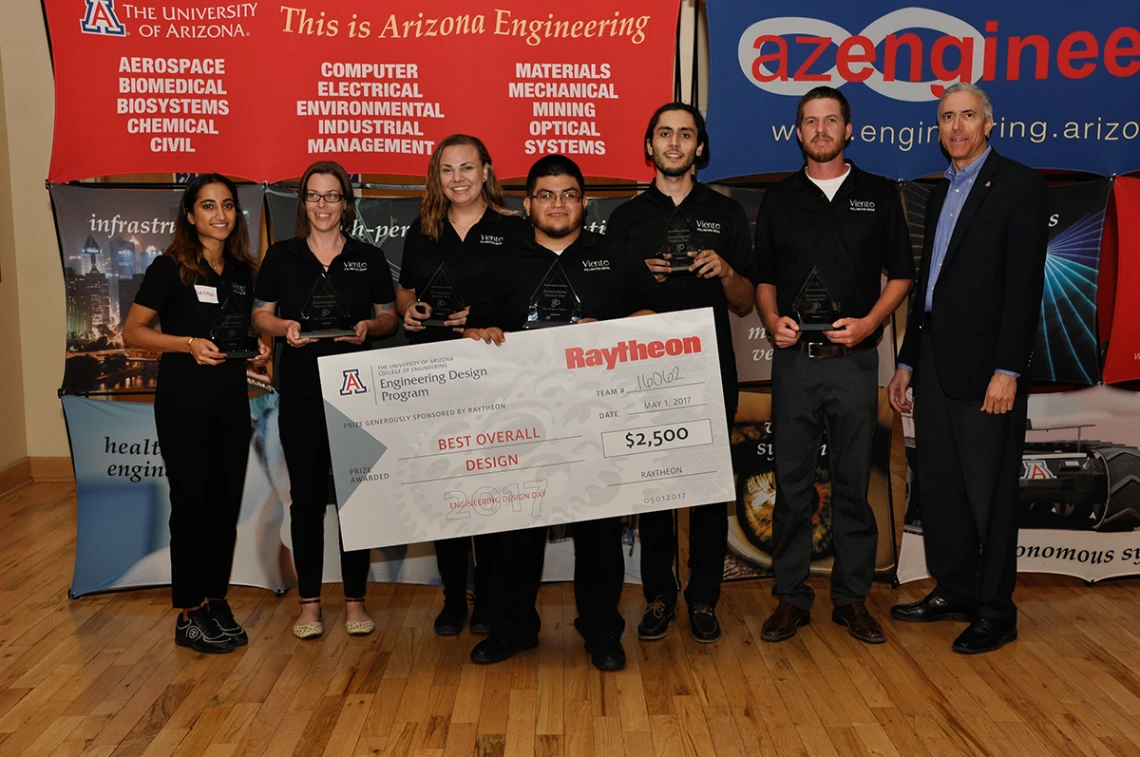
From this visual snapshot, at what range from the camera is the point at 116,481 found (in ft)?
13.9

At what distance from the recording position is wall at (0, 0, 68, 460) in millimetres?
5480

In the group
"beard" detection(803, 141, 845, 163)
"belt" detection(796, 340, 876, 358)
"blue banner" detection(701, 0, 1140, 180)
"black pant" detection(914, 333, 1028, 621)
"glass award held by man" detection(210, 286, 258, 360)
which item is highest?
"blue banner" detection(701, 0, 1140, 180)

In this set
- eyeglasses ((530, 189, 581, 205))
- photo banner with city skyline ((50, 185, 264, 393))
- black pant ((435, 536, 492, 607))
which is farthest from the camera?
photo banner with city skyline ((50, 185, 264, 393))

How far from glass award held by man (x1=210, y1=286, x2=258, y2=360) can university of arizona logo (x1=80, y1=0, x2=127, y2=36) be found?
142 centimetres

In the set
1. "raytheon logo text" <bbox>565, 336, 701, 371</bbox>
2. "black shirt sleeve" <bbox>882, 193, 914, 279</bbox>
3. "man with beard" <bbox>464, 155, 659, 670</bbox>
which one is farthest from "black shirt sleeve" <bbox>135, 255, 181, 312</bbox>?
"black shirt sleeve" <bbox>882, 193, 914, 279</bbox>

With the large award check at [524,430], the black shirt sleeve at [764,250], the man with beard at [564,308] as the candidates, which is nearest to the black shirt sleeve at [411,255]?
the man with beard at [564,308]

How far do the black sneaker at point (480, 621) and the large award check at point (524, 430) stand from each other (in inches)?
23.3

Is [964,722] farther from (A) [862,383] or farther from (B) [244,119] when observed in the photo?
(B) [244,119]

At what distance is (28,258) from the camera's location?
5652 millimetres

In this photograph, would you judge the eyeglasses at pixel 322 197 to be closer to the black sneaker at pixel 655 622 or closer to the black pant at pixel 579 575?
the black pant at pixel 579 575

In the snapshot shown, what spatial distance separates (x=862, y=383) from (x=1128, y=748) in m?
1.37

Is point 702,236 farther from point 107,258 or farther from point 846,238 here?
point 107,258

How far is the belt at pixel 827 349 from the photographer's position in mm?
3516

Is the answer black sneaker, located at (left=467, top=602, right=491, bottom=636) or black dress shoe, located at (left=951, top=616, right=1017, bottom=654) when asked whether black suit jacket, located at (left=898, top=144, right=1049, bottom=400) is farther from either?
black sneaker, located at (left=467, top=602, right=491, bottom=636)
